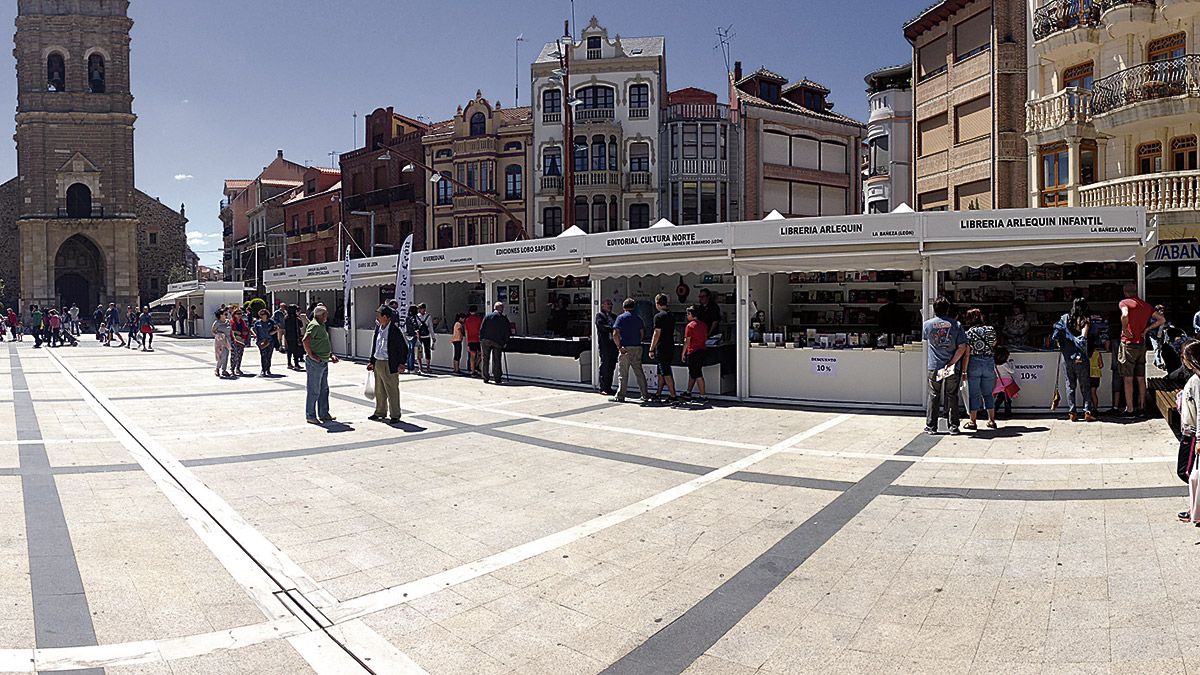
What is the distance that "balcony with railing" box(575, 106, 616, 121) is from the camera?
39062 mm

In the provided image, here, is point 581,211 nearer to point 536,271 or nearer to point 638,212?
point 638,212

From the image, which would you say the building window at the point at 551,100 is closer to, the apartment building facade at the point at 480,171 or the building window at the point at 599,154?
the apartment building facade at the point at 480,171

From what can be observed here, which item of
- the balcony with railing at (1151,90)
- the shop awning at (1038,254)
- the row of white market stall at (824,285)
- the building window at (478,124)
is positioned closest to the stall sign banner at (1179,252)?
the balcony with railing at (1151,90)

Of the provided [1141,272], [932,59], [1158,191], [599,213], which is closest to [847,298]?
[1141,272]

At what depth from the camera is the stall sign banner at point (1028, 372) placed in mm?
12406

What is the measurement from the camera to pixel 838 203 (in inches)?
1670

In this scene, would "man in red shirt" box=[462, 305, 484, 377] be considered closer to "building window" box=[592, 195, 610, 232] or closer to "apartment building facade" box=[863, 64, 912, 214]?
"building window" box=[592, 195, 610, 232]

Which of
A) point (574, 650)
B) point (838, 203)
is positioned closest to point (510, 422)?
point (574, 650)

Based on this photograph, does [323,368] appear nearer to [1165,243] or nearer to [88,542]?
[88,542]

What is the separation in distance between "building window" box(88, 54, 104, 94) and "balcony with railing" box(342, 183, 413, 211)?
2517 cm

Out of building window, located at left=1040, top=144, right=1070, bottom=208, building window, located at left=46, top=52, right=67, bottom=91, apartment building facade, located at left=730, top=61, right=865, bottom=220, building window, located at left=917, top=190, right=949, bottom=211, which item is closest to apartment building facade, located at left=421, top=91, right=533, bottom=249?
apartment building facade, located at left=730, top=61, right=865, bottom=220

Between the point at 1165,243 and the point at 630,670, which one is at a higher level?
the point at 1165,243

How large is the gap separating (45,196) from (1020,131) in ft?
213

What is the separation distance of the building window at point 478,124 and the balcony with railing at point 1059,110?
86.7ft
